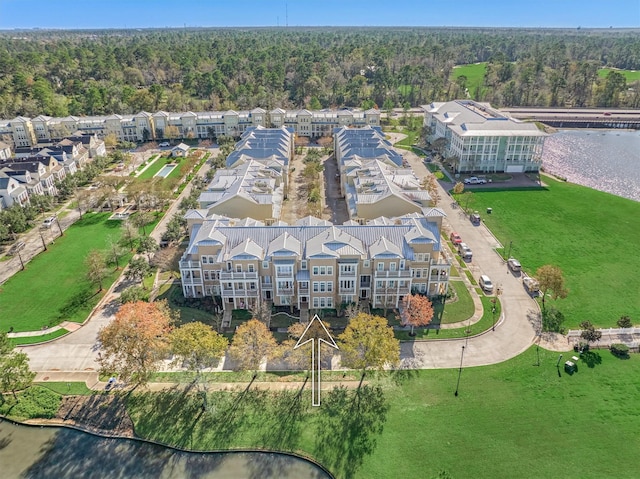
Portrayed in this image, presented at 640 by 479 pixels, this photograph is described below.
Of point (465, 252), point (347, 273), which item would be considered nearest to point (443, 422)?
point (347, 273)

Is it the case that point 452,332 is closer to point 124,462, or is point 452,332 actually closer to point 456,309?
point 456,309

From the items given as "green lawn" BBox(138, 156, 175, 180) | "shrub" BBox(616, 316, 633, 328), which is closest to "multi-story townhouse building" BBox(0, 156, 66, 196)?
"green lawn" BBox(138, 156, 175, 180)

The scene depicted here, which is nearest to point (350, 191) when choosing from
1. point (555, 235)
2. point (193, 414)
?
point (555, 235)

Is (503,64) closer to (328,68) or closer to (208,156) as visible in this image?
(328,68)

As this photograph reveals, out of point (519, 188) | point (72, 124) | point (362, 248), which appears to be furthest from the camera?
point (72, 124)

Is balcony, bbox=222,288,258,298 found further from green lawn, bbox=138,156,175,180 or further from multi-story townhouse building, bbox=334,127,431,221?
green lawn, bbox=138,156,175,180

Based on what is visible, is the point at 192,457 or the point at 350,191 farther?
the point at 350,191
